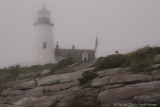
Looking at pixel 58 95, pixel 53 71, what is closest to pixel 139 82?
pixel 58 95

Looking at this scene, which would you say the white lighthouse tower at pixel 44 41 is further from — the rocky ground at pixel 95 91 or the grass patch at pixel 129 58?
the grass patch at pixel 129 58

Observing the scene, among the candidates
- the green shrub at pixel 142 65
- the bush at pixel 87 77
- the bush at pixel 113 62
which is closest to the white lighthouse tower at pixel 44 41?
the bush at pixel 113 62

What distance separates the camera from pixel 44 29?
1715 inches

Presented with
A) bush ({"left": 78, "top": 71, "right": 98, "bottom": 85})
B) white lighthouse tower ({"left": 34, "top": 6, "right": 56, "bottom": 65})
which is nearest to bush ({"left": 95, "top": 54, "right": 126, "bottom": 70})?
bush ({"left": 78, "top": 71, "right": 98, "bottom": 85})

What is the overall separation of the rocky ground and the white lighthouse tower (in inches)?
862

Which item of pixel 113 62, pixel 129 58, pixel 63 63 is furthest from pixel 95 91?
pixel 63 63

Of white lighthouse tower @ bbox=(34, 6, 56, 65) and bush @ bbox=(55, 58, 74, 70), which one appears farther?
white lighthouse tower @ bbox=(34, 6, 56, 65)

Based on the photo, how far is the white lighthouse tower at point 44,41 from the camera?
42.3 metres

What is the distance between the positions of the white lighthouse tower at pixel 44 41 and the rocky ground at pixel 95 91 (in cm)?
2189

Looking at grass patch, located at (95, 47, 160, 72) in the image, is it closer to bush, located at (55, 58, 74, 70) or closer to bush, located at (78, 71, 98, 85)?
bush, located at (78, 71, 98, 85)

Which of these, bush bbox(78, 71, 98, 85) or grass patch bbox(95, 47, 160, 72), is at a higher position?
grass patch bbox(95, 47, 160, 72)

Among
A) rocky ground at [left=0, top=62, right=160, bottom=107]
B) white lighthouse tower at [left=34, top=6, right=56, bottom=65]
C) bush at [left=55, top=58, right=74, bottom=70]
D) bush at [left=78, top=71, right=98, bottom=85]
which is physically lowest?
rocky ground at [left=0, top=62, right=160, bottom=107]

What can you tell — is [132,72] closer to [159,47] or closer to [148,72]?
[148,72]

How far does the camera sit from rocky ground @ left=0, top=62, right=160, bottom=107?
12000 mm
